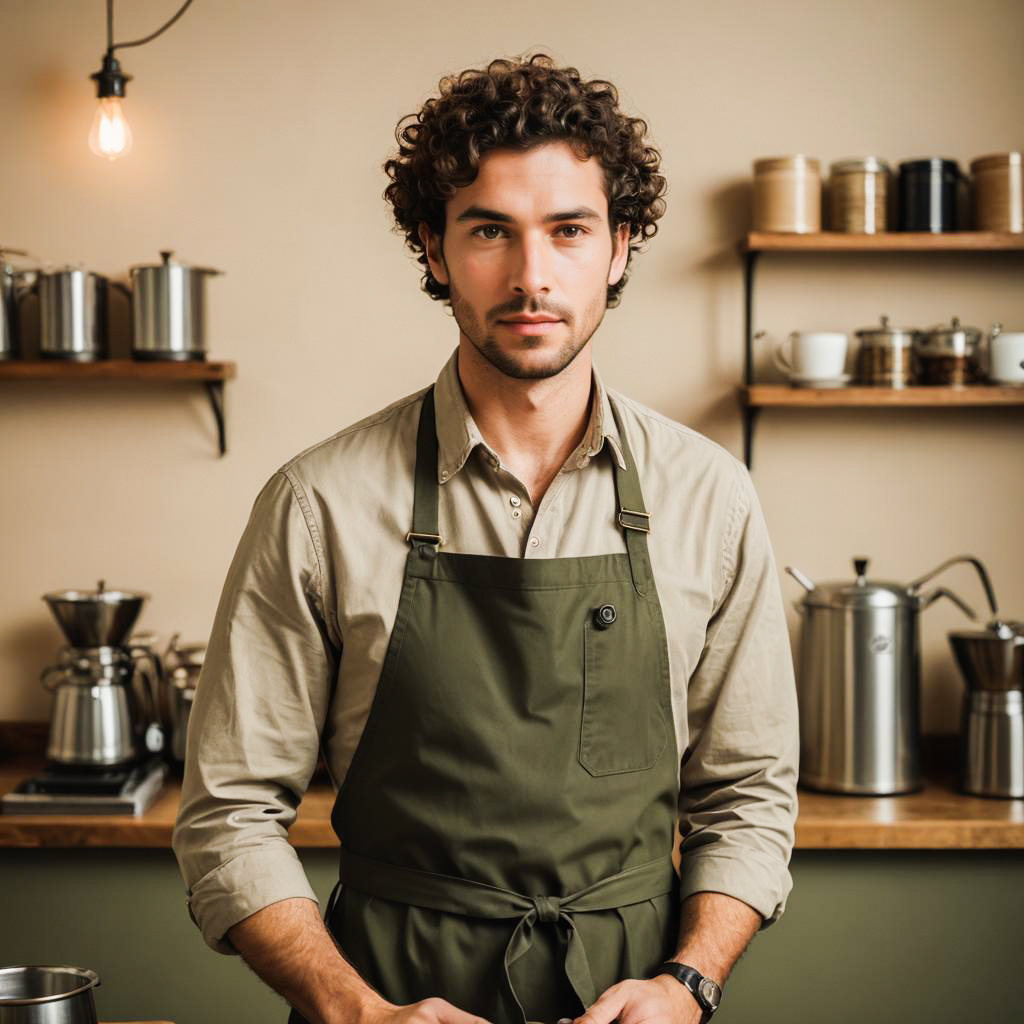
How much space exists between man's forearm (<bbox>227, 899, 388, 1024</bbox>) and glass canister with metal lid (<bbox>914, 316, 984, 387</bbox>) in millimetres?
2019

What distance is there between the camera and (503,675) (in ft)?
4.72

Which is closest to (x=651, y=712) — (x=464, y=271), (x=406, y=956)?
(x=406, y=956)

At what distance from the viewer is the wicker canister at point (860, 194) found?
9.27 ft

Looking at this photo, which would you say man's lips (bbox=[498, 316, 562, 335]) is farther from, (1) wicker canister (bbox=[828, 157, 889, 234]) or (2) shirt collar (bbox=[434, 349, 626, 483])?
(1) wicker canister (bbox=[828, 157, 889, 234])

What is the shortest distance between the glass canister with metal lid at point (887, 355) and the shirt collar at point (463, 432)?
147cm

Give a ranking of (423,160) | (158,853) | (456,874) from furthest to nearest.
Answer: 1. (158,853)
2. (423,160)
3. (456,874)

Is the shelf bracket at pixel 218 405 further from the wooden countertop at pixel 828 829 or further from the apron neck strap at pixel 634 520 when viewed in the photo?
the apron neck strap at pixel 634 520

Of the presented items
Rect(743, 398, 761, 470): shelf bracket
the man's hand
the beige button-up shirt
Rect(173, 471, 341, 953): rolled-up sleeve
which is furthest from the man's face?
Rect(743, 398, 761, 470): shelf bracket

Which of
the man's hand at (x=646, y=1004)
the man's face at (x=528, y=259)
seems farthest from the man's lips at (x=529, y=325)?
the man's hand at (x=646, y=1004)

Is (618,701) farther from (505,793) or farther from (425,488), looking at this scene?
(425,488)

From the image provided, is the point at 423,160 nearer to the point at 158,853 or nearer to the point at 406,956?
the point at 406,956

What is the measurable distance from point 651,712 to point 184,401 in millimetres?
1858

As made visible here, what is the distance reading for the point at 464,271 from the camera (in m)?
1.45

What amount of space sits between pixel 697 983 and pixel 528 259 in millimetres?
824
